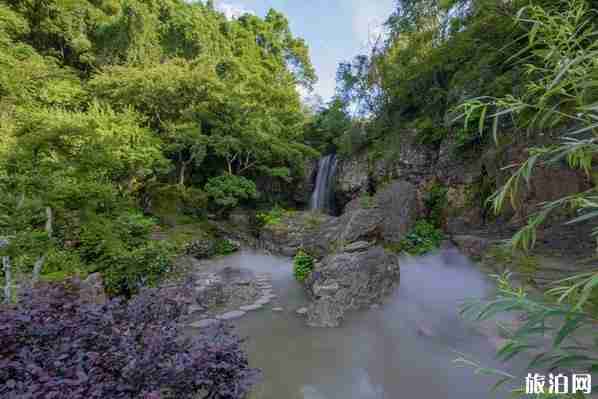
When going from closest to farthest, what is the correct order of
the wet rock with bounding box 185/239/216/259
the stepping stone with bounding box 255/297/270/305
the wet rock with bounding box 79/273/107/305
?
the wet rock with bounding box 79/273/107/305, the stepping stone with bounding box 255/297/270/305, the wet rock with bounding box 185/239/216/259

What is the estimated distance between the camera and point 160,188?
324 inches

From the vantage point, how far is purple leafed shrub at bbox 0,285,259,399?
40.3 inches

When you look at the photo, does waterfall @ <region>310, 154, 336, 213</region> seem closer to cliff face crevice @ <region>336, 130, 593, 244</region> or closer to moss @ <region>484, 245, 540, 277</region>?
cliff face crevice @ <region>336, 130, 593, 244</region>

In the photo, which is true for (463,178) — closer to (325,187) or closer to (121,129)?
(325,187)

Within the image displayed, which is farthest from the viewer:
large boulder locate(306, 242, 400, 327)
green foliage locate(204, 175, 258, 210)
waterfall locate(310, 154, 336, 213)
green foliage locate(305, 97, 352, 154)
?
green foliage locate(305, 97, 352, 154)

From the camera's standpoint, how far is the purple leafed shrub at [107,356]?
3.36 ft

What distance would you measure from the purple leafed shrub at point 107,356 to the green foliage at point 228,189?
23.3 feet

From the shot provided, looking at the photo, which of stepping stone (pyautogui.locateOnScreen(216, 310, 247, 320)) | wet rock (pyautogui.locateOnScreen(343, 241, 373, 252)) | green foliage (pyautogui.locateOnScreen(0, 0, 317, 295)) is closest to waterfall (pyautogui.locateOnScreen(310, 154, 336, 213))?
green foliage (pyautogui.locateOnScreen(0, 0, 317, 295))

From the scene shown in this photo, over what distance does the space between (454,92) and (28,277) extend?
763 centimetres

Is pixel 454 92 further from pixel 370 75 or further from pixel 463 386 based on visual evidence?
pixel 463 386

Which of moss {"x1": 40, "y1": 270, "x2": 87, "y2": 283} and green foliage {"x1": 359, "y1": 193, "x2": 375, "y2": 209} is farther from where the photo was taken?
green foliage {"x1": 359, "y1": 193, "x2": 375, "y2": 209}

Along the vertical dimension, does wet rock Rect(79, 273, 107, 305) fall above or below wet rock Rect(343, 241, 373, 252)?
below

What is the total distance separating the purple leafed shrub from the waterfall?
827 centimetres

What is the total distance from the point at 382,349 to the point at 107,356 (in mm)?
2268
